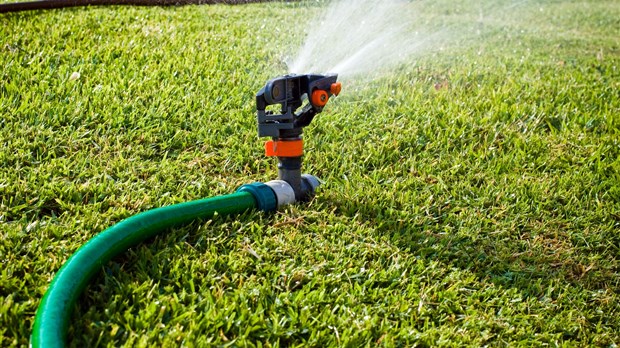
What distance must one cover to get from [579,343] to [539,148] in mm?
1397

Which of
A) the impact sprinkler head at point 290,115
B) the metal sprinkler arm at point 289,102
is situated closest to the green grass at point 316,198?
the impact sprinkler head at point 290,115

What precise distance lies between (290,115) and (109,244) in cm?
88

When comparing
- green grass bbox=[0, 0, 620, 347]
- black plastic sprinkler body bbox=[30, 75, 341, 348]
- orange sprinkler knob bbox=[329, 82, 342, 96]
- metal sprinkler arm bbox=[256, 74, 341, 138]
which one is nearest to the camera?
black plastic sprinkler body bbox=[30, 75, 341, 348]

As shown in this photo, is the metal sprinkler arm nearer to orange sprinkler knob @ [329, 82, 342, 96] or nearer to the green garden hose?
orange sprinkler knob @ [329, 82, 342, 96]

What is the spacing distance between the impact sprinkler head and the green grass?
0.19m

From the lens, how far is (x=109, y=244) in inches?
86.6

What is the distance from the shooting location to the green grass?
7.14ft

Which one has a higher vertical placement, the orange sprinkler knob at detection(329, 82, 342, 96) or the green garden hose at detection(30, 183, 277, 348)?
the orange sprinkler knob at detection(329, 82, 342, 96)

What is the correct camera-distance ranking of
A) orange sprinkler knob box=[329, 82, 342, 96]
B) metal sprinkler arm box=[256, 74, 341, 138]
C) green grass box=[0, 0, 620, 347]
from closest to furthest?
1. green grass box=[0, 0, 620, 347]
2. metal sprinkler arm box=[256, 74, 341, 138]
3. orange sprinkler knob box=[329, 82, 342, 96]

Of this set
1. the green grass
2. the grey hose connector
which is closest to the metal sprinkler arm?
the grey hose connector

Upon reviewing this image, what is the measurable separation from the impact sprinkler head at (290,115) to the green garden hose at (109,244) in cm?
14

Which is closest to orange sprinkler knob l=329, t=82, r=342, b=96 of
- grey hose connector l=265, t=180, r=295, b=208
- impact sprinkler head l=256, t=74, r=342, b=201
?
impact sprinkler head l=256, t=74, r=342, b=201

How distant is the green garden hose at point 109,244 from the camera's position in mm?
1847

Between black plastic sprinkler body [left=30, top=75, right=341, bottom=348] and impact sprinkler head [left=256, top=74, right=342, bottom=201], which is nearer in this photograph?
black plastic sprinkler body [left=30, top=75, right=341, bottom=348]
